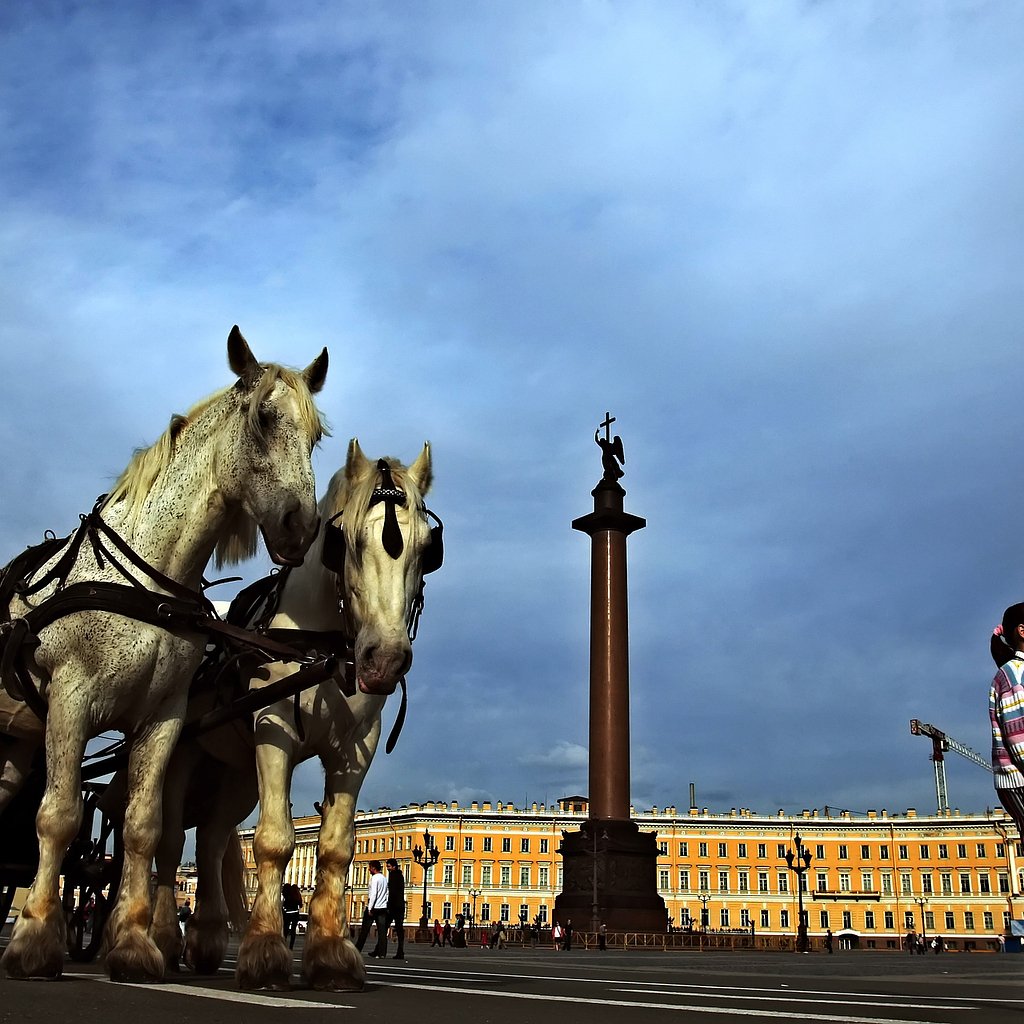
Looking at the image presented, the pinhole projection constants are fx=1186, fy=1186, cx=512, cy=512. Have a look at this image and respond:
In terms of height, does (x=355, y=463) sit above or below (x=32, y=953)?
above

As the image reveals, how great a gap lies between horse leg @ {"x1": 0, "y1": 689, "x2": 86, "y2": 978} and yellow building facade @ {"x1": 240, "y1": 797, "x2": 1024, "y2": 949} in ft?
370

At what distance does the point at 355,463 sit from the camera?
613 cm

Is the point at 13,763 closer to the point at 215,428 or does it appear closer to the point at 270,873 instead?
the point at 270,873

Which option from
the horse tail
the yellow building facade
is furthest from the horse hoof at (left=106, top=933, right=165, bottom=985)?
the yellow building facade

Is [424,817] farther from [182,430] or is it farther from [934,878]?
[182,430]

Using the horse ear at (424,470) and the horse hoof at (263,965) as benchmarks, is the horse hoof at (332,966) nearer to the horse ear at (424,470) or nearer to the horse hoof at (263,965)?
the horse hoof at (263,965)

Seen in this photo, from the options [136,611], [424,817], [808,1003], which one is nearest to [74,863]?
[136,611]

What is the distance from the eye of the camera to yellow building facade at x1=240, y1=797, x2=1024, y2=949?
115500 mm

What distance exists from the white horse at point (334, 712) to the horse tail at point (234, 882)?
3.01ft

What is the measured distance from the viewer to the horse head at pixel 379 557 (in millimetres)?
5254

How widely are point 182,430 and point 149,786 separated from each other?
188 cm

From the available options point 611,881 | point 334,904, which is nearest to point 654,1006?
point 334,904

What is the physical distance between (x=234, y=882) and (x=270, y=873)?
244 cm

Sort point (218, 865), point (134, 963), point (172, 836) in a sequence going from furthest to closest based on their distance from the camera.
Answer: point (218, 865) < point (172, 836) < point (134, 963)
